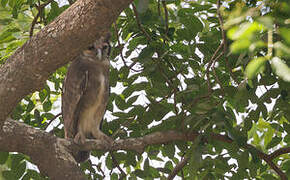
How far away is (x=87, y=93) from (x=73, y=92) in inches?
6.2

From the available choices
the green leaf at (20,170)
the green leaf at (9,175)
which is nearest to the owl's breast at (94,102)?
the green leaf at (20,170)

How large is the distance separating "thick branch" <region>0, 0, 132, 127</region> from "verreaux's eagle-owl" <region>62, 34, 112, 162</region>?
3.25 feet

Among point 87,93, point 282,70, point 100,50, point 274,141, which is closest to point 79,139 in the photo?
point 87,93

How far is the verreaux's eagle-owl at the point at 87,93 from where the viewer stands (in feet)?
12.9

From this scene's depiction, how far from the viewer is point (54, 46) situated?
2.72m

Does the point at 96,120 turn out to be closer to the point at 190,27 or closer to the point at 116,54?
the point at 116,54

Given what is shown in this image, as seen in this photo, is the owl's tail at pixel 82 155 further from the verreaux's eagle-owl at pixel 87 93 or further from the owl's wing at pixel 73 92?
the owl's wing at pixel 73 92

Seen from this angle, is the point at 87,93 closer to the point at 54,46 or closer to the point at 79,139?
the point at 79,139

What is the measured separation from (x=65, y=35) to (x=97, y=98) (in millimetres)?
1400

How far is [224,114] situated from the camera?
8.74 ft

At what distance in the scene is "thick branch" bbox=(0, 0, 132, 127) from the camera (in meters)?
2.54

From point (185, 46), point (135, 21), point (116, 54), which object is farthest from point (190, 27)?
point (116, 54)

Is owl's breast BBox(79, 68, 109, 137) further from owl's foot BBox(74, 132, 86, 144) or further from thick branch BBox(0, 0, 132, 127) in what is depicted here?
thick branch BBox(0, 0, 132, 127)

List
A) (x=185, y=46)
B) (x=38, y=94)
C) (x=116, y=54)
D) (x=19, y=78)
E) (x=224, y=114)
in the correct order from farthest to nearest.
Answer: (x=38, y=94), (x=116, y=54), (x=185, y=46), (x=19, y=78), (x=224, y=114)
